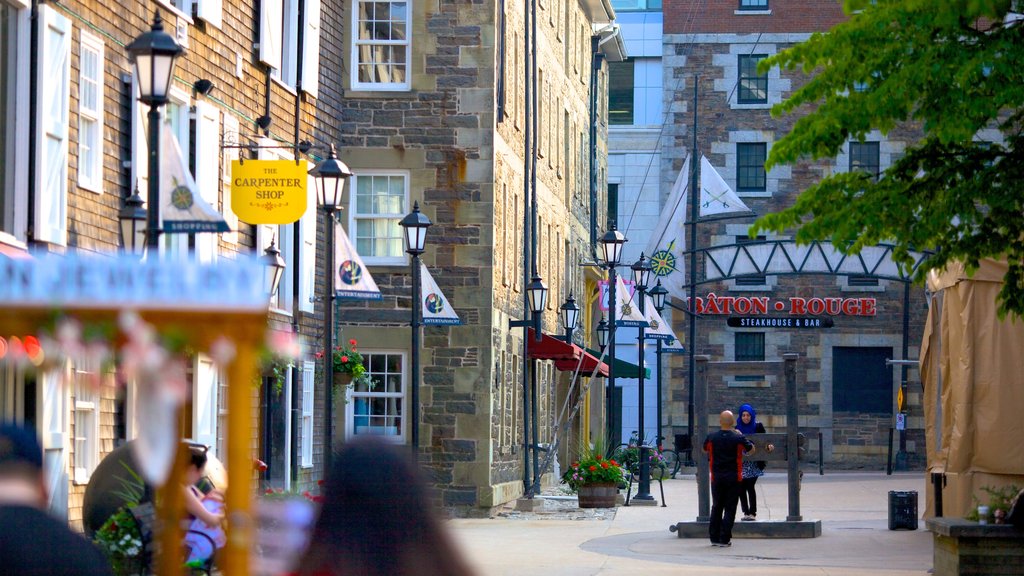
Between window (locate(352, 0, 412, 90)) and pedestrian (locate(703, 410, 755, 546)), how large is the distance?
33.6 ft

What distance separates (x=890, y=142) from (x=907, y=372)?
7.38 meters

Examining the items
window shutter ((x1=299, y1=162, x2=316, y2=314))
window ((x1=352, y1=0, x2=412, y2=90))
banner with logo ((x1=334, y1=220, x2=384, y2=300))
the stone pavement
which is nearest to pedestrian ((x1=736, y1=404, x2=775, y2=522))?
the stone pavement

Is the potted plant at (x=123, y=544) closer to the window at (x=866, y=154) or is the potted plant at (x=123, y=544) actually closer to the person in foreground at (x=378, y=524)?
the person in foreground at (x=378, y=524)

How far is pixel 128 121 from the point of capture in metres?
17.6

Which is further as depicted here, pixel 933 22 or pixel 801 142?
pixel 801 142

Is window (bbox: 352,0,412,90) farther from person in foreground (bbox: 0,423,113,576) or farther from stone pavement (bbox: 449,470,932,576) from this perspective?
person in foreground (bbox: 0,423,113,576)

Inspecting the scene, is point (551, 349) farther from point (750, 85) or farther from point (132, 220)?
point (750, 85)

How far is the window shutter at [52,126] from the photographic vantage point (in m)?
15.0

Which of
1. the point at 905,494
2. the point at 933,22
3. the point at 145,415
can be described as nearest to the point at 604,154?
the point at 905,494

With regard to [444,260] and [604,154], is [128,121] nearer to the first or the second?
[444,260]

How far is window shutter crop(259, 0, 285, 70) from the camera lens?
2184 centimetres

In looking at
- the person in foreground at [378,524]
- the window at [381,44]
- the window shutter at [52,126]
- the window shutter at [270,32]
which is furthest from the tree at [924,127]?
the window at [381,44]

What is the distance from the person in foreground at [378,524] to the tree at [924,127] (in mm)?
9225

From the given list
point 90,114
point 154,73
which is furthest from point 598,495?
point 154,73
